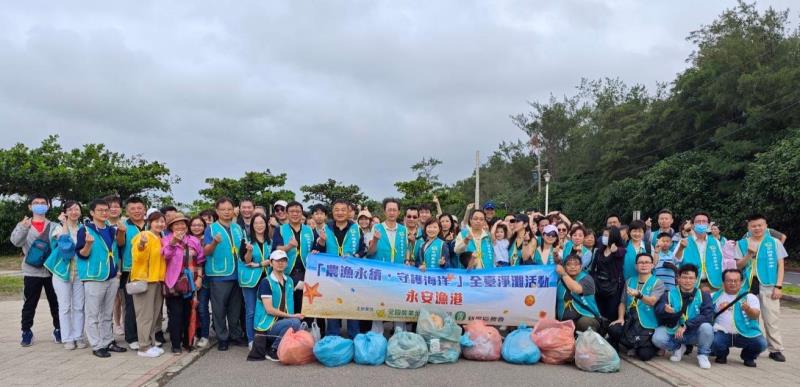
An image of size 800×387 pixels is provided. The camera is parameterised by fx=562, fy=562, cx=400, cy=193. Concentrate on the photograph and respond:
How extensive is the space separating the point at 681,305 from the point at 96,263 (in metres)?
6.31

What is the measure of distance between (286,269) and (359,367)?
1507 millimetres

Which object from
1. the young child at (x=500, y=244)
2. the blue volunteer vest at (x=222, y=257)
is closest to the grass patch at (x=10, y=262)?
the blue volunteer vest at (x=222, y=257)

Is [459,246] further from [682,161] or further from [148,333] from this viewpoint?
[682,161]

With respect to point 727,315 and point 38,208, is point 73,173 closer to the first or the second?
point 38,208

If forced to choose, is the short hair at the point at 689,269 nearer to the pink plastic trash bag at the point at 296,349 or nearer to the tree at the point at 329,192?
the pink plastic trash bag at the point at 296,349

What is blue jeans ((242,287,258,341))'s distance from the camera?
637 cm

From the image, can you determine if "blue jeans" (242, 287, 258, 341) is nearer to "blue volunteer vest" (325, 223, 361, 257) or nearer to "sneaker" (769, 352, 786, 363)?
"blue volunteer vest" (325, 223, 361, 257)

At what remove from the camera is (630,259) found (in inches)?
263

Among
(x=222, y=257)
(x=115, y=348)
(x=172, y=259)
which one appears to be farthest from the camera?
(x=222, y=257)

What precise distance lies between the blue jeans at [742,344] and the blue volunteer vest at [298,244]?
4.60 m

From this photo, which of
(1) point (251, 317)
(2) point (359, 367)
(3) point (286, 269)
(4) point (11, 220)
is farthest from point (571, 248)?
(4) point (11, 220)

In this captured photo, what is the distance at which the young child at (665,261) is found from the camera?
6383 millimetres

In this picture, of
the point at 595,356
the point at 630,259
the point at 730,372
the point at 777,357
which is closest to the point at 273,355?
the point at 595,356

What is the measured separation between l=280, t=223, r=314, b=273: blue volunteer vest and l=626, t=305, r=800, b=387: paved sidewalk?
12.5 feet
